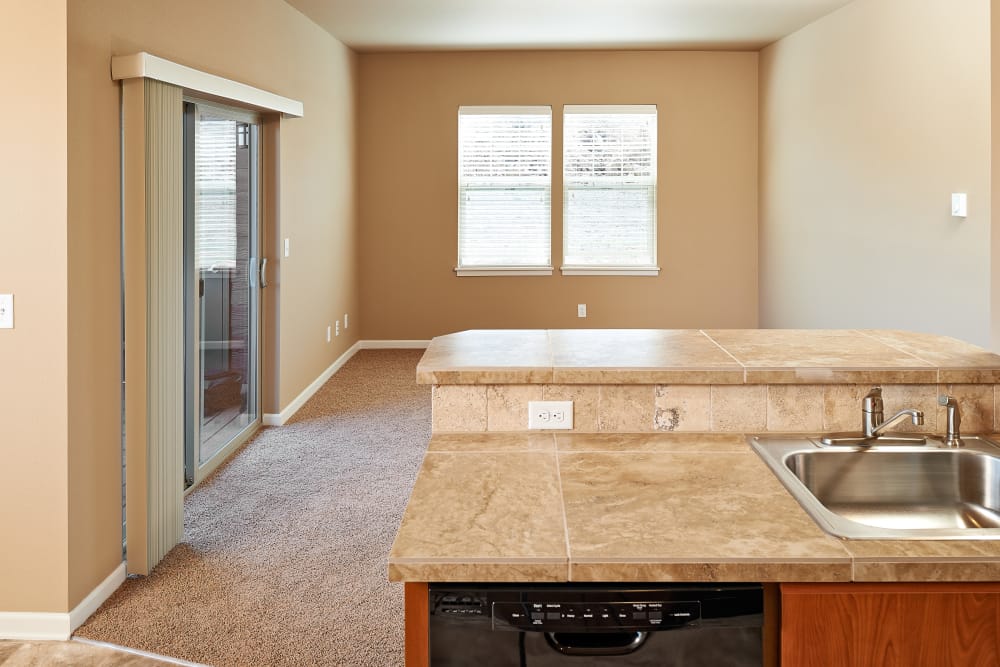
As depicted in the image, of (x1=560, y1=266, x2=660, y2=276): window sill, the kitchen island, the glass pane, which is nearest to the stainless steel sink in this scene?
the kitchen island

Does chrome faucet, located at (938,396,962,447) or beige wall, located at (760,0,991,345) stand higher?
beige wall, located at (760,0,991,345)

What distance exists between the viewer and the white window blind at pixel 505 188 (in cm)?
777

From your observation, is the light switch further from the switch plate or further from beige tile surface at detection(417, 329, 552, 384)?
the switch plate

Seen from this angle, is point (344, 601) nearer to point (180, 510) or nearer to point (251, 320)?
point (180, 510)

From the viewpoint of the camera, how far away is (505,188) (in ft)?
25.6

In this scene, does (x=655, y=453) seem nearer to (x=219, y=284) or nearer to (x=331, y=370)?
(x=219, y=284)

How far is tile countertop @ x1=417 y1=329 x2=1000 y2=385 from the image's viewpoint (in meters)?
1.87

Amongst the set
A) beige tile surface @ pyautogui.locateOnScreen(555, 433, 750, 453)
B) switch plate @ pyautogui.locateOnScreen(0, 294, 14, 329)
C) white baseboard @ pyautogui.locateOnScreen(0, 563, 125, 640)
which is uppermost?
switch plate @ pyautogui.locateOnScreen(0, 294, 14, 329)

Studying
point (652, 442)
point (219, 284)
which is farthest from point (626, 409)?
point (219, 284)

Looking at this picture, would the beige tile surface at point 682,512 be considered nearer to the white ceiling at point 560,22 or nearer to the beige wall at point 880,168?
the beige wall at point 880,168

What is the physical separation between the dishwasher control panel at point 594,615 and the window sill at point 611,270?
21.8ft

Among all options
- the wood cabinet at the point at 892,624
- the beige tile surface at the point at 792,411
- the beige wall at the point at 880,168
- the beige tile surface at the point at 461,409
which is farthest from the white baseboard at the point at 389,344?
the wood cabinet at the point at 892,624

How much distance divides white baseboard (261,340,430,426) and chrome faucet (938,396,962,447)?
4204mm

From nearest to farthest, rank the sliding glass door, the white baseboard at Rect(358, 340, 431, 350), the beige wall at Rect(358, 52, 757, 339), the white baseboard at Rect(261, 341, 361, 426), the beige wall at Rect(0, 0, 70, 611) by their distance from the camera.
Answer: the beige wall at Rect(0, 0, 70, 611) → the sliding glass door → the white baseboard at Rect(261, 341, 361, 426) → the beige wall at Rect(358, 52, 757, 339) → the white baseboard at Rect(358, 340, 431, 350)
